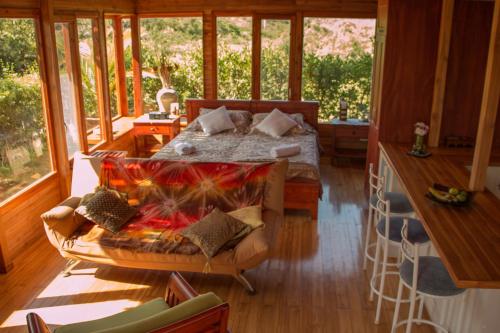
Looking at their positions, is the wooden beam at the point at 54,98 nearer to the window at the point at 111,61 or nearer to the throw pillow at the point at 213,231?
the window at the point at 111,61

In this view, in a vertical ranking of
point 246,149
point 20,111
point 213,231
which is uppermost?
point 20,111

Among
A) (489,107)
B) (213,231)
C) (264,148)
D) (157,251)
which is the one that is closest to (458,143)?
(489,107)

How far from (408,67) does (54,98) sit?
375cm

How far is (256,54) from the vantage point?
7.54 m

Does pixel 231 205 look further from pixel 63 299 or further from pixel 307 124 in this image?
pixel 307 124

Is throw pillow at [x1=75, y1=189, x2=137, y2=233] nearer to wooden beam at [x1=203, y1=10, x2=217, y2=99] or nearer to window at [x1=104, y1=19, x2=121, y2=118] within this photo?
window at [x1=104, y1=19, x2=121, y2=118]

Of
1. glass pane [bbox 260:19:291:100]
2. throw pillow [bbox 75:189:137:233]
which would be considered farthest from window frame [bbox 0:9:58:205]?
glass pane [bbox 260:19:291:100]

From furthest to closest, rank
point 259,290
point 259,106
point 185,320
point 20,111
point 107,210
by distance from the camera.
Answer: point 259,106 → point 20,111 → point 107,210 → point 259,290 → point 185,320

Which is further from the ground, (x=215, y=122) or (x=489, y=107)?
(x=489, y=107)

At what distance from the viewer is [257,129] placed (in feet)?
21.7

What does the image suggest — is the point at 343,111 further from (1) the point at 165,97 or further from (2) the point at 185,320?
(2) the point at 185,320

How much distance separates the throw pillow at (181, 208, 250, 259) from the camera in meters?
3.75

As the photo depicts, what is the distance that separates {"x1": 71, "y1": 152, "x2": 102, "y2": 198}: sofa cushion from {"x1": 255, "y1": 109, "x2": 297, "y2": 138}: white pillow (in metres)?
2.56

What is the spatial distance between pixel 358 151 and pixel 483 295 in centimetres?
→ 469
